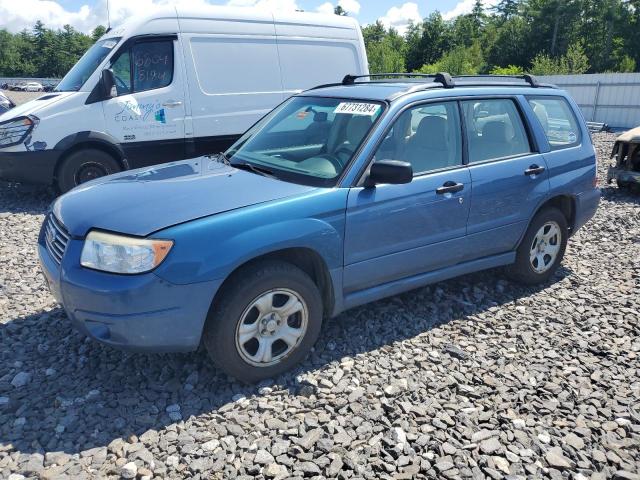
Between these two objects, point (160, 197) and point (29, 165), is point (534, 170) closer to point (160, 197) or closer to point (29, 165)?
point (160, 197)

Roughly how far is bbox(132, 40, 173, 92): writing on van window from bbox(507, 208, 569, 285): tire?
5.41 meters

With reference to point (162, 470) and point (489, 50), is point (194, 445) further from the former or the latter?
point (489, 50)

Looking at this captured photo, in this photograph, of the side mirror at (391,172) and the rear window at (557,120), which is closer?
the side mirror at (391,172)

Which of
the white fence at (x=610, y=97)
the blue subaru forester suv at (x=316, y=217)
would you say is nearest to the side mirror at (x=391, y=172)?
the blue subaru forester suv at (x=316, y=217)

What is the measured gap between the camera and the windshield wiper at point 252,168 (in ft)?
12.6

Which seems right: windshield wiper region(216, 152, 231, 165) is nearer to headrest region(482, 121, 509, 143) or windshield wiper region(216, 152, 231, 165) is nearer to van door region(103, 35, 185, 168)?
headrest region(482, 121, 509, 143)

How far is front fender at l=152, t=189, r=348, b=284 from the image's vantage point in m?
3.01

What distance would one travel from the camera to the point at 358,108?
13.4 feet

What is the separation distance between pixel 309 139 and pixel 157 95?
4.39m

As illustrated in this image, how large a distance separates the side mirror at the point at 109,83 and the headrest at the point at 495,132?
521cm

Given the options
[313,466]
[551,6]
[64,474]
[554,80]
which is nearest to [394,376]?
[313,466]

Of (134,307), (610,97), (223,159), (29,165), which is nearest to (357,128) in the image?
(223,159)

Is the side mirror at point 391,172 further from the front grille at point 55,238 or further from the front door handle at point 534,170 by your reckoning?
the front grille at point 55,238

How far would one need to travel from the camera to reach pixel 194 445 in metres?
2.92
